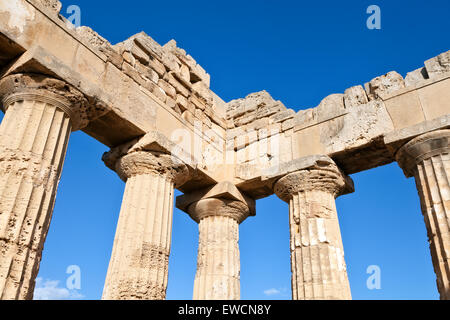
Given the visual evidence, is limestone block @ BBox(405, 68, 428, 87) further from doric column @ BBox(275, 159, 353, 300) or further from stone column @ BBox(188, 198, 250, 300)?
stone column @ BBox(188, 198, 250, 300)

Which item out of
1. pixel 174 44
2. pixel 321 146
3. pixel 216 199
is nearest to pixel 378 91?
pixel 321 146

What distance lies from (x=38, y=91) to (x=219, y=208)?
5487 mm

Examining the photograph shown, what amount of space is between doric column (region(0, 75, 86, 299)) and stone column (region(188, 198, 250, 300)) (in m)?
4.47

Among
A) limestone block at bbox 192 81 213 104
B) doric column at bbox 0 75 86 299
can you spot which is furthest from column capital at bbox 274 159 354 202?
doric column at bbox 0 75 86 299

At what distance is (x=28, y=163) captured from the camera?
6980 millimetres

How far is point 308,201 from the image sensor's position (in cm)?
1027

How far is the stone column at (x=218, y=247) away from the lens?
10.6 meters

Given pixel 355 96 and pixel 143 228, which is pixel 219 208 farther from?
pixel 355 96

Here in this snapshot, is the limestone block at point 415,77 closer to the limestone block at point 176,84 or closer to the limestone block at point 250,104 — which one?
the limestone block at point 250,104

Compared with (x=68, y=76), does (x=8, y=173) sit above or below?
below

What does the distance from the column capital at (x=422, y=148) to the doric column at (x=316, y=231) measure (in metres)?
1.55

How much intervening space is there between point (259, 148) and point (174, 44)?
372 cm
